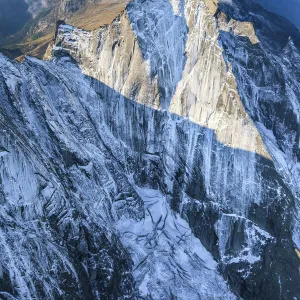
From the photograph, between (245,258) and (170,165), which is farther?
(170,165)

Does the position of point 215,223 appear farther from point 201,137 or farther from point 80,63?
point 80,63

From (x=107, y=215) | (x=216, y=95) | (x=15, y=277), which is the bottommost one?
(x=107, y=215)

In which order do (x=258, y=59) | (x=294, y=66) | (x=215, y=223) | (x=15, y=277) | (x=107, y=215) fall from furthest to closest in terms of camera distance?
1. (x=294, y=66)
2. (x=258, y=59)
3. (x=215, y=223)
4. (x=107, y=215)
5. (x=15, y=277)

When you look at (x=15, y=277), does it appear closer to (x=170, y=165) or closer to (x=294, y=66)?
(x=170, y=165)

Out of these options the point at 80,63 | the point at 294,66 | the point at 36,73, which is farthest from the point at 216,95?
the point at 294,66

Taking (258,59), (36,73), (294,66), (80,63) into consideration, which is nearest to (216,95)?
(258,59)

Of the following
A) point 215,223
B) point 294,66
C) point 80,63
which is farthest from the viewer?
point 294,66

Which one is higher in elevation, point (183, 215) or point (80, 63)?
point (80, 63)
